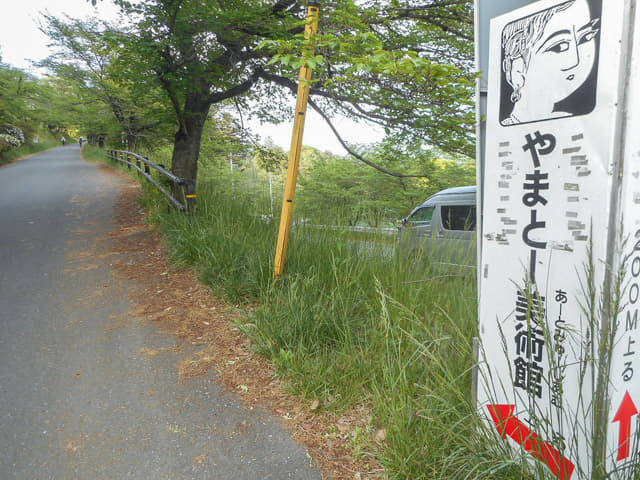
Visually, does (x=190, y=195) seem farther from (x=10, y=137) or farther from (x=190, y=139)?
(x=10, y=137)

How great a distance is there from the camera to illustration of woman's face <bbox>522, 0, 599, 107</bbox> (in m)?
1.51

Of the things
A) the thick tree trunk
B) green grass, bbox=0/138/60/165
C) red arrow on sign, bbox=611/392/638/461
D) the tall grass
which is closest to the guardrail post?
the tall grass

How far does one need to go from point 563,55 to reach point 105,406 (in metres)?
3.47

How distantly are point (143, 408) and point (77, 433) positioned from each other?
42 centimetres

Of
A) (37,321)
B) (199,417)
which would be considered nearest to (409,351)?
(199,417)

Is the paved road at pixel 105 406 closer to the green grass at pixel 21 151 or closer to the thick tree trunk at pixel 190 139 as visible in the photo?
the thick tree trunk at pixel 190 139

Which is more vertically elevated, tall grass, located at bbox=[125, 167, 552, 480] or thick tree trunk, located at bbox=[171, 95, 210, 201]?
thick tree trunk, located at bbox=[171, 95, 210, 201]

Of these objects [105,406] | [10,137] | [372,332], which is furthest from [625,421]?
[10,137]

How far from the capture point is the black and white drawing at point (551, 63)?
1504 millimetres

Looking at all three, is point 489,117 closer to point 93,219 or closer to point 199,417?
point 199,417

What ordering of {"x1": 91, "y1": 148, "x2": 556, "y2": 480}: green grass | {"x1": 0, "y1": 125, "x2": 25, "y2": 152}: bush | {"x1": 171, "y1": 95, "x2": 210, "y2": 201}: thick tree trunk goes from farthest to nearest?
{"x1": 0, "y1": 125, "x2": 25, "y2": 152}: bush
{"x1": 171, "y1": 95, "x2": 210, "y2": 201}: thick tree trunk
{"x1": 91, "y1": 148, "x2": 556, "y2": 480}: green grass

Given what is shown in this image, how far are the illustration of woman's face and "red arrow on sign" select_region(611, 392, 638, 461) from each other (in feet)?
4.05

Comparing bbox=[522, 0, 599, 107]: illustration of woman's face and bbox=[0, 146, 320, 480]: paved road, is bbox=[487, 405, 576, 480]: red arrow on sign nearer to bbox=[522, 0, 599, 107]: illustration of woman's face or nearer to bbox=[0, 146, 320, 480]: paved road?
bbox=[0, 146, 320, 480]: paved road

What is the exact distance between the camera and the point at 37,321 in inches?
167
